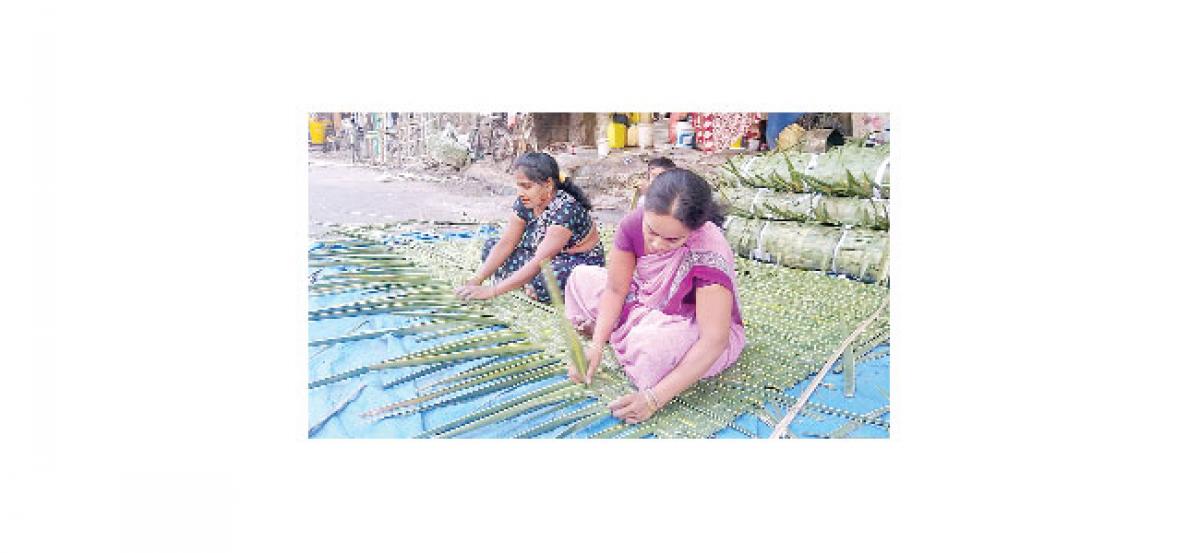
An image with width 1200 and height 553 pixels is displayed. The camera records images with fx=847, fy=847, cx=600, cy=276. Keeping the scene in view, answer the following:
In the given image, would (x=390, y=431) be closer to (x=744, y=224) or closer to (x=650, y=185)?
(x=650, y=185)

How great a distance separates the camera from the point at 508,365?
2.99 m

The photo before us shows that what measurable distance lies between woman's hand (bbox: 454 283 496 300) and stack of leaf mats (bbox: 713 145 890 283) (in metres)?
0.96

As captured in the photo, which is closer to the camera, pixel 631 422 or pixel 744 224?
pixel 631 422

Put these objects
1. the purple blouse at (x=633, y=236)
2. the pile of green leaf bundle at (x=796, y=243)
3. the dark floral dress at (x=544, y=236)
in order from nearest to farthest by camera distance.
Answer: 1. the purple blouse at (x=633, y=236)
2. the dark floral dress at (x=544, y=236)
3. the pile of green leaf bundle at (x=796, y=243)

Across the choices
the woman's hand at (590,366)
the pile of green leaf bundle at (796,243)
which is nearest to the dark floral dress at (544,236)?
the woman's hand at (590,366)

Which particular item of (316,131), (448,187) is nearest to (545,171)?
(448,187)

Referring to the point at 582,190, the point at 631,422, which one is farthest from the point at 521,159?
the point at 631,422

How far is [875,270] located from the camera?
3.17 meters

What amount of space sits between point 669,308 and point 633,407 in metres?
0.34

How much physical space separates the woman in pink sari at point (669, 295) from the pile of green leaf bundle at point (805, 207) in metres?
0.50

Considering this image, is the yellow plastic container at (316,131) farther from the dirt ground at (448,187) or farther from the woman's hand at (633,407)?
the woman's hand at (633,407)

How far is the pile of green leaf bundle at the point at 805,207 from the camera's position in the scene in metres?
3.25

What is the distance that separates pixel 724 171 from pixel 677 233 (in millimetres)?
505

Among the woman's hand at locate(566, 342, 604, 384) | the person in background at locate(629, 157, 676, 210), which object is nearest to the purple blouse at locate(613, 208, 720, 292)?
the person in background at locate(629, 157, 676, 210)
